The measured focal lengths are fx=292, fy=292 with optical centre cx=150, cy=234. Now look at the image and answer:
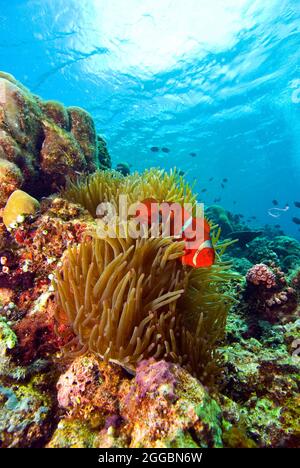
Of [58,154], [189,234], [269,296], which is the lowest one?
[269,296]

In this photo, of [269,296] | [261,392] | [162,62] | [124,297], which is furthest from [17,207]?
[162,62]

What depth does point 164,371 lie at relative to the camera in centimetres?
204

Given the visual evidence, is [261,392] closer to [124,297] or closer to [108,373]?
[108,373]

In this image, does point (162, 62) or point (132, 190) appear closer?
point (132, 190)

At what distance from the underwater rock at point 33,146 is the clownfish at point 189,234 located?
208cm

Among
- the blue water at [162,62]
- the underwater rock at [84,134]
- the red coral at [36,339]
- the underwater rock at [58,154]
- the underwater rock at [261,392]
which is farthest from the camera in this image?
the blue water at [162,62]

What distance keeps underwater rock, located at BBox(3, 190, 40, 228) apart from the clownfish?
1.43m

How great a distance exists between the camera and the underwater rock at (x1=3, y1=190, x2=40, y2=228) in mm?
3631

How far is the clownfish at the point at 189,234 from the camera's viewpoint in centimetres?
246

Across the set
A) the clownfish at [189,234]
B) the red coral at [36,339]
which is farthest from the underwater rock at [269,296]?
the red coral at [36,339]

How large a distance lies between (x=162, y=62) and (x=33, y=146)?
21.2 m

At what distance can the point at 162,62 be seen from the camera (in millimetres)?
22328

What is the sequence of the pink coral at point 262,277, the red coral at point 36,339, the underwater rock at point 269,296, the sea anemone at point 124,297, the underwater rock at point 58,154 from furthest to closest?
the underwater rock at point 58,154 → the pink coral at point 262,277 → the underwater rock at point 269,296 → the red coral at point 36,339 → the sea anemone at point 124,297

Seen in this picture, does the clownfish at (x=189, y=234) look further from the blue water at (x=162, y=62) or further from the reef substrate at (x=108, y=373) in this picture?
the blue water at (x=162, y=62)
